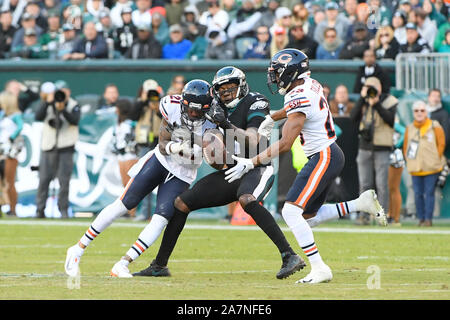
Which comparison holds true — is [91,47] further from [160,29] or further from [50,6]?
[50,6]

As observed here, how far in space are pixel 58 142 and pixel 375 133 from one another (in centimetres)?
504

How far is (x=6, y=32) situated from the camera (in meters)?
20.9

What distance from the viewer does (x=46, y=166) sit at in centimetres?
1738

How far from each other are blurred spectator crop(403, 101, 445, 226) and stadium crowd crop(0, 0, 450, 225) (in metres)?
0.02

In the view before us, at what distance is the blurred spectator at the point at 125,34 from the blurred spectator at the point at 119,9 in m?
0.41

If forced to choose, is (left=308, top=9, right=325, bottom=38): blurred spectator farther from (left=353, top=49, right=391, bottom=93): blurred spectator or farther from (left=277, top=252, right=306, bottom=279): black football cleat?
(left=277, top=252, right=306, bottom=279): black football cleat

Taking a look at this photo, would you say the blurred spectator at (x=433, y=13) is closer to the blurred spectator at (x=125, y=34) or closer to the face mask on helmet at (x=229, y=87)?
the blurred spectator at (x=125, y=34)

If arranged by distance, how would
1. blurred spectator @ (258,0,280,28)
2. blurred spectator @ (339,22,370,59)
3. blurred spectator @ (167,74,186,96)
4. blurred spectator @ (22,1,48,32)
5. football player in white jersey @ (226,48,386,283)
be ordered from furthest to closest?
blurred spectator @ (22,1,48,32) < blurred spectator @ (258,0,280,28) < blurred spectator @ (339,22,370,59) < blurred spectator @ (167,74,186,96) < football player in white jersey @ (226,48,386,283)

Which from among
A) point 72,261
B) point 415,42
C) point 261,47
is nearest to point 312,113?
point 72,261

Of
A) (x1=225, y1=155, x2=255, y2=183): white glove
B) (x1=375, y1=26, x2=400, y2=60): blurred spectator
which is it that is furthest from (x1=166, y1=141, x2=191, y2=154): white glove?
(x1=375, y1=26, x2=400, y2=60): blurred spectator

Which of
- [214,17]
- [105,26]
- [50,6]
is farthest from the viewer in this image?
[50,6]

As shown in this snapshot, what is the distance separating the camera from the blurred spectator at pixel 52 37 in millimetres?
19984

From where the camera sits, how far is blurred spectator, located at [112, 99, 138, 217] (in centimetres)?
1702
